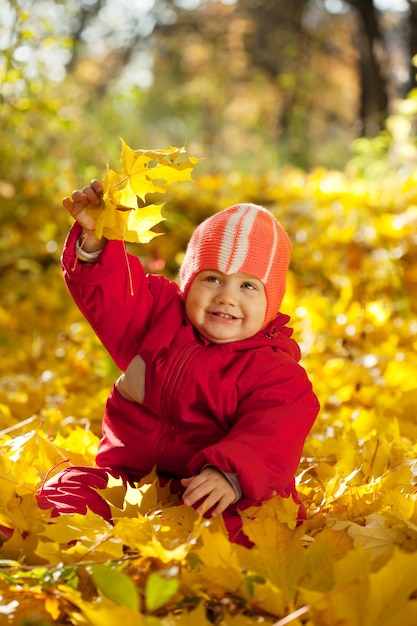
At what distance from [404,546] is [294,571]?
30 cm

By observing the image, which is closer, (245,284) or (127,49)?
(245,284)

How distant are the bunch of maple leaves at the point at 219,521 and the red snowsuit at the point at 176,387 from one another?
11 centimetres

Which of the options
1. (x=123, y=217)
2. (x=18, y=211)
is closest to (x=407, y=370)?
(x=123, y=217)

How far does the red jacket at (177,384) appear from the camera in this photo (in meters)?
1.75

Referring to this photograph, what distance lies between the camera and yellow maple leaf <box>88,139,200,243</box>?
5.28ft

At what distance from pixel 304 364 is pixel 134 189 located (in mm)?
1790

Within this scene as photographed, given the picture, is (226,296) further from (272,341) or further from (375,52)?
→ (375,52)

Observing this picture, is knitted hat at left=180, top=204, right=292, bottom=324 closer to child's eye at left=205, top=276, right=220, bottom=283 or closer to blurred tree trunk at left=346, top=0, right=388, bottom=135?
child's eye at left=205, top=276, right=220, bottom=283

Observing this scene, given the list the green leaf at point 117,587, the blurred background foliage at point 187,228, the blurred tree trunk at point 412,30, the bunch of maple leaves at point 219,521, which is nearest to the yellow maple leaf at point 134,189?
the bunch of maple leaves at point 219,521

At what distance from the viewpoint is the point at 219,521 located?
1.51 metres

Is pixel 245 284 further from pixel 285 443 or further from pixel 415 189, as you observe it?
pixel 415 189

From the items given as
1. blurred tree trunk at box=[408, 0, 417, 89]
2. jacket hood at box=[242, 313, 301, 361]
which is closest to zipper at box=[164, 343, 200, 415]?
jacket hood at box=[242, 313, 301, 361]

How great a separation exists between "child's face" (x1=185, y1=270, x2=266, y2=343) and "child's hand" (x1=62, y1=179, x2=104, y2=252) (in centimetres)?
27

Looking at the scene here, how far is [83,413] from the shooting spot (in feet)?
8.97
